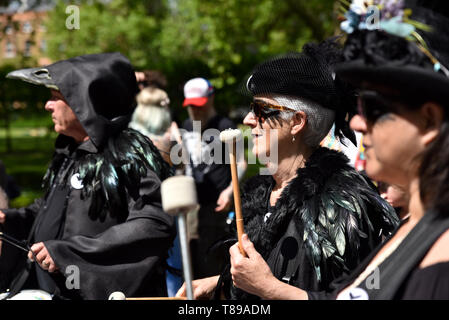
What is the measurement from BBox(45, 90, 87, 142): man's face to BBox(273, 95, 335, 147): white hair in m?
1.34

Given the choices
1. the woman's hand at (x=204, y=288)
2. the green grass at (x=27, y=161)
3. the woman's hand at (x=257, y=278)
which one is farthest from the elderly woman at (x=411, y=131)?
the green grass at (x=27, y=161)

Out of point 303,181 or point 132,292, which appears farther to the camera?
point 132,292

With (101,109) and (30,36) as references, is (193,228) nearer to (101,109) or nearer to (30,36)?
(101,109)

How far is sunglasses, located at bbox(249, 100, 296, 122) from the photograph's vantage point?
2619mm

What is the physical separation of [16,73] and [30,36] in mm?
10224

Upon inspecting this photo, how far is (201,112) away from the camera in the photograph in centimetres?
589

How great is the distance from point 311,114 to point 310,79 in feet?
0.56

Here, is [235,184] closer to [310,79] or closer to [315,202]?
[315,202]

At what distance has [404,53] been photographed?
1.56m

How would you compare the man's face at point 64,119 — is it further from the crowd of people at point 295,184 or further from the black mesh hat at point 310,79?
the black mesh hat at point 310,79

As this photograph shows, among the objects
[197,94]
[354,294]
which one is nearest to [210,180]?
[197,94]

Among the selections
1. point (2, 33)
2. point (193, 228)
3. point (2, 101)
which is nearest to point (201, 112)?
point (193, 228)

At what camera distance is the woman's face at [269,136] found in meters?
2.64

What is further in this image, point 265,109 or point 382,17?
point 265,109
